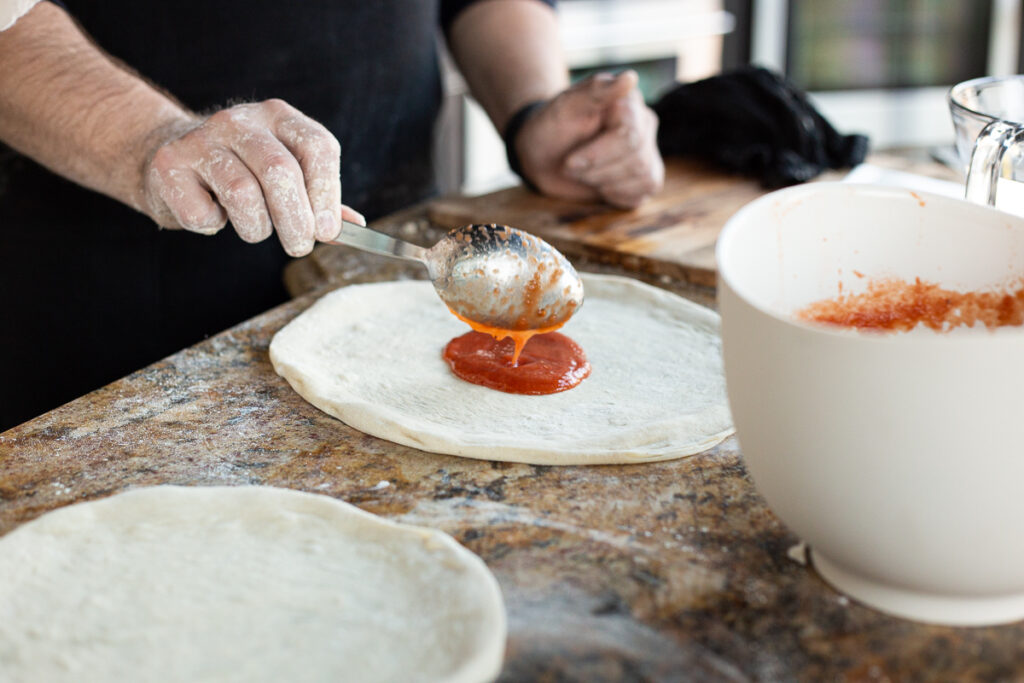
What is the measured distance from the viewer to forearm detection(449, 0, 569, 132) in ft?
7.00

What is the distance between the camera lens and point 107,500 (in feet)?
2.99

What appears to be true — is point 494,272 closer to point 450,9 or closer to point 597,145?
point 597,145

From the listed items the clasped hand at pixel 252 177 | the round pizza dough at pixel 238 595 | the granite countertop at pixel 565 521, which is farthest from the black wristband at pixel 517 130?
the round pizza dough at pixel 238 595

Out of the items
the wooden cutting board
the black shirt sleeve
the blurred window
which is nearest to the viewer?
the wooden cutting board

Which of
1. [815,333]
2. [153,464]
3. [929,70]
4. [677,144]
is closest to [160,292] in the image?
[153,464]

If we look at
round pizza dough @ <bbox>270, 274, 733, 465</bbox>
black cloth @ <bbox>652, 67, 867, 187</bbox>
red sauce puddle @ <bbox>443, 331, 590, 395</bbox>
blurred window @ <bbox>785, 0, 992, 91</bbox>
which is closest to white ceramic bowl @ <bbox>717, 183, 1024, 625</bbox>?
round pizza dough @ <bbox>270, 274, 733, 465</bbox>

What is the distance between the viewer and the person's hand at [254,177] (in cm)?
119

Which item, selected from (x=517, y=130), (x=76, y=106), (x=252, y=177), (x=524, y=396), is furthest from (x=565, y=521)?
(x=517, y=130)

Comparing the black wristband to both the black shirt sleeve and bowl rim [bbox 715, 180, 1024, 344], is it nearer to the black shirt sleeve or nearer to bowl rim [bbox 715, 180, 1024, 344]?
the black shirt sleeve

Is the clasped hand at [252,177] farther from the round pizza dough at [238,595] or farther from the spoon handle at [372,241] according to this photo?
the round pizza dough at [238,595]

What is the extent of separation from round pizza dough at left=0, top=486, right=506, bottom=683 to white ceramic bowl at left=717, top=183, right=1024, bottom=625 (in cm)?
28

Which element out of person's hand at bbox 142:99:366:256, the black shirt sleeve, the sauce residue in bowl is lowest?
the sauce residue in bowl

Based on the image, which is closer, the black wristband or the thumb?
the thumb

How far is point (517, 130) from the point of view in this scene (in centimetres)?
204
